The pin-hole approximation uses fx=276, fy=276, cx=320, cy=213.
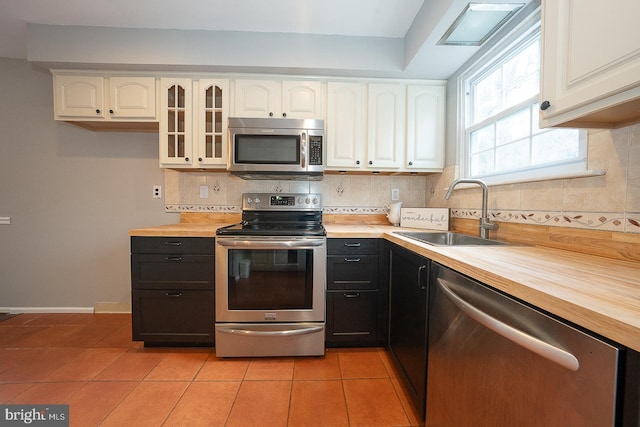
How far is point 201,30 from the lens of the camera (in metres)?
2.12

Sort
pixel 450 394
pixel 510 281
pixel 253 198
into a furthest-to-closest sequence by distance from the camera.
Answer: pixel 253 198 < pixel 450 394 < pixel 510 281

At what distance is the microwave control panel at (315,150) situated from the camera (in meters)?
2.12

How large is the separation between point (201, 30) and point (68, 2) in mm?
821

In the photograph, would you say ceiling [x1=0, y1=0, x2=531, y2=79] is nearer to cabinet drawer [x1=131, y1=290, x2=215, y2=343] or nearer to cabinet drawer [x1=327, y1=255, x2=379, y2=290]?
cabinet drawer [x1=327, y1=255, x2=379, y2=290]

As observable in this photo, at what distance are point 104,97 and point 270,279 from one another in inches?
77.8

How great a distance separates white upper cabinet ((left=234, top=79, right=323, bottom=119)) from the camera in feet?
7.29

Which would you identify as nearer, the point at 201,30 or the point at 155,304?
the point at 155,304

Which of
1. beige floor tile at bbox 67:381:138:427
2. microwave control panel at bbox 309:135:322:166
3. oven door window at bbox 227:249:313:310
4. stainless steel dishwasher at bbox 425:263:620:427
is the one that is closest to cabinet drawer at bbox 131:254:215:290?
oven door window at bbox 227:249:313:310

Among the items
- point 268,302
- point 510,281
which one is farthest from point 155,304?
point 510,281

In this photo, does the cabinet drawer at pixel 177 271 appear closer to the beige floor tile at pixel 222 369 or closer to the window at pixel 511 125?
the beige floor tile at pixel 222 369

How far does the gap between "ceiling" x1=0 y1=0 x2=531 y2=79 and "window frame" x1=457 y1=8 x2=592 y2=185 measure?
144 mm

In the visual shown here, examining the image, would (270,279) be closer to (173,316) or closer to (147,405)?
(173,316)

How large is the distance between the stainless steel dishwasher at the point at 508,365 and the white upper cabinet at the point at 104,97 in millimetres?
2432

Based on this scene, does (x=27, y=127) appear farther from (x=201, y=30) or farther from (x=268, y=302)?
(x=268, y=302)
